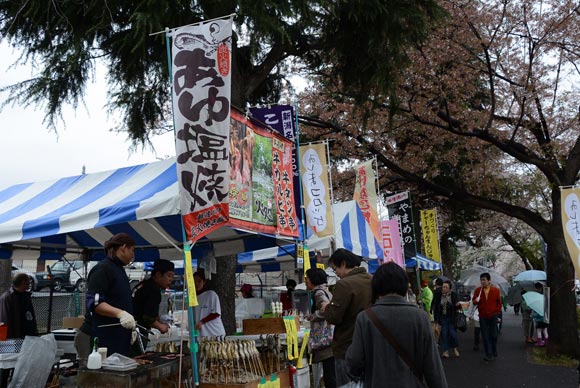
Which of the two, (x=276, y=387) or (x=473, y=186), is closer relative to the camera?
(x=276, y=387)

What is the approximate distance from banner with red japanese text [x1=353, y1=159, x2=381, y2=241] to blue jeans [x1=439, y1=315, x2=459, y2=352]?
340 centimetres

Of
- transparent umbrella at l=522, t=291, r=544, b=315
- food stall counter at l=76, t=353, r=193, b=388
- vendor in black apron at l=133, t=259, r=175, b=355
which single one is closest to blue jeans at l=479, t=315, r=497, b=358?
transparent umbrella at l=522, t=291, r=544, b=315

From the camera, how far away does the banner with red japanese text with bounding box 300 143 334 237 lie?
810cm

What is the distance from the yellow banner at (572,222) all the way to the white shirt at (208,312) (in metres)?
6.30

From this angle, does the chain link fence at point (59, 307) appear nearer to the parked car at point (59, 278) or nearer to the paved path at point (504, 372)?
the paved path at point (504, 372)

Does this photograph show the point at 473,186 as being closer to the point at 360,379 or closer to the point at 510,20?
the point at 510,20

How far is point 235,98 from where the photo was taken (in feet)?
27.3

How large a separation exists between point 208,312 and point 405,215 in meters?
9.07

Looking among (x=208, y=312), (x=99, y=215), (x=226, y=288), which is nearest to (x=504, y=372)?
(x=226, y=288)

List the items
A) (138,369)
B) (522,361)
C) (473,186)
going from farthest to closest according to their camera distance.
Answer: (473,186) < (522,361) < (138,369)

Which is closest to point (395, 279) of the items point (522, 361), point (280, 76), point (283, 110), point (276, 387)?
point (276, 387)

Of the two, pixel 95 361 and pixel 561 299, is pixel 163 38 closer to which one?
pixel 95 361

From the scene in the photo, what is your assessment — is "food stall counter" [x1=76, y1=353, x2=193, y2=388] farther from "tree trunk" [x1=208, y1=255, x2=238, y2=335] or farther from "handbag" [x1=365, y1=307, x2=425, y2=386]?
"tree trunk" [x1=208, y1=255, x2=238, y2=335]

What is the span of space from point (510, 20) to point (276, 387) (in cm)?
1090
